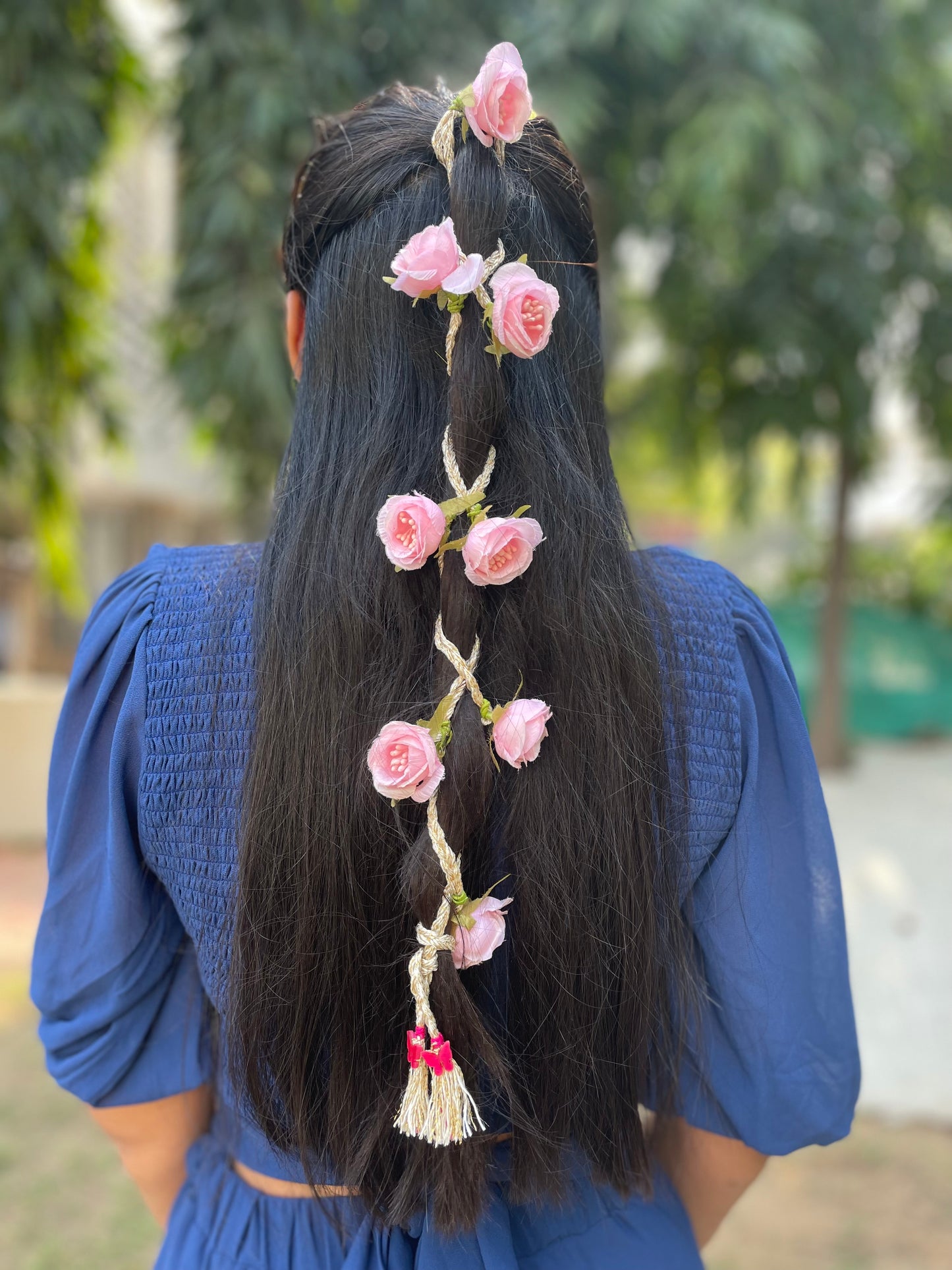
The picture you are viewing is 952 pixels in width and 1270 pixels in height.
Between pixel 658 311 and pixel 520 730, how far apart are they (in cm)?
515

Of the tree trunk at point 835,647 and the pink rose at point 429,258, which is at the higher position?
the pink rose at point 429,258

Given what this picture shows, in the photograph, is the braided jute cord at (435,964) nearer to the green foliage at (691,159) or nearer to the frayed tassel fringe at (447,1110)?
the frayed tassel fringe at (447,1110)

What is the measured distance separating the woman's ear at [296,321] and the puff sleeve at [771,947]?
525 mm

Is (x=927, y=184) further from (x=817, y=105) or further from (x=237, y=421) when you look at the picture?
(x=237, y=421)

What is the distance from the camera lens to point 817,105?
376 cm

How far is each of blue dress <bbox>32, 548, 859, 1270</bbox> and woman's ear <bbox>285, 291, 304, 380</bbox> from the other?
0.23 meters

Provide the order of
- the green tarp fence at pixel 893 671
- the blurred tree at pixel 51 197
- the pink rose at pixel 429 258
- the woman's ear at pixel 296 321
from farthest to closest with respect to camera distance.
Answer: the green tarp fence at pixel 893 671
the blurred tree at pixel 51 197
the woman's ear at pixel 296 321
the pink rose at pixel 429 258

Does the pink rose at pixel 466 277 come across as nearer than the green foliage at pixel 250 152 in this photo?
Yes

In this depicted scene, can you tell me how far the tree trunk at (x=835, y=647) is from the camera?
21.9ft

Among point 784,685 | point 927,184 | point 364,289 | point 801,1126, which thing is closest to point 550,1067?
point 801,1126

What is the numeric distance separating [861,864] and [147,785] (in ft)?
15.4

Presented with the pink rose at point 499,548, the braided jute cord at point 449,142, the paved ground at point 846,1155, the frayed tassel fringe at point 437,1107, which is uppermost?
the braided jute cord at point 449,142

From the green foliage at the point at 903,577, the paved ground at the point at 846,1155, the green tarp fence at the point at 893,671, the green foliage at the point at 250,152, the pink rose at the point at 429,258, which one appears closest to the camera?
the pink rose at the point at 429,258

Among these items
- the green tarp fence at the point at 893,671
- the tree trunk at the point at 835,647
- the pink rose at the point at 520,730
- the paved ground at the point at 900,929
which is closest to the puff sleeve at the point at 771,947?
the pink rose at the point at 520,730
